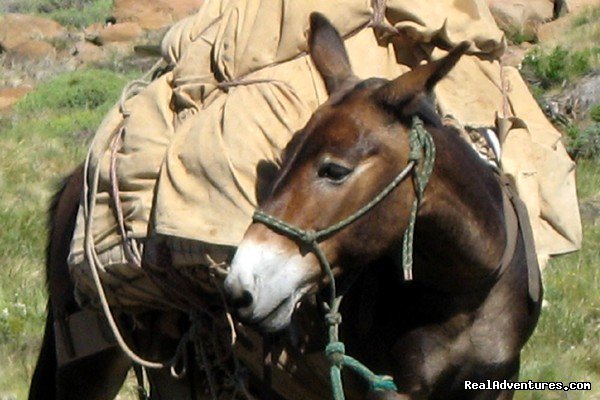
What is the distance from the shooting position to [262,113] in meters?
5.36

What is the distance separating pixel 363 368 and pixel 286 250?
646mm

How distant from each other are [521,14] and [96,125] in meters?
6.66

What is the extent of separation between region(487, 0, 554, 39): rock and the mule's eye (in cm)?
1511

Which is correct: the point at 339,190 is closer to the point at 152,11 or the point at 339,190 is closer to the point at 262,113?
the point at 262,113

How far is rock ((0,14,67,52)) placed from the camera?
26484mm

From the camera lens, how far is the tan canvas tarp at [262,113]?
5266 millimetres

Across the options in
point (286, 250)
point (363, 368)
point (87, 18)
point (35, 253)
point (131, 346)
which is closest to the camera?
point (286, 250)

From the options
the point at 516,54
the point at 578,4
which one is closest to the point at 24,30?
the point at 578,4

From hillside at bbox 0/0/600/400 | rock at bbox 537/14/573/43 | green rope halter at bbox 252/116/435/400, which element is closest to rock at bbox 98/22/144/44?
hillside at bbox 0/0/600/400

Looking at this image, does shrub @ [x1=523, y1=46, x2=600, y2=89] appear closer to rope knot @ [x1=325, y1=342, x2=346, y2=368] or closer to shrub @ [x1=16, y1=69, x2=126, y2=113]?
shrub @ [x1=16, y1=69, x2=126, y2=113]

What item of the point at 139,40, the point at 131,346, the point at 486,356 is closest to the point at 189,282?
the point at 131,346

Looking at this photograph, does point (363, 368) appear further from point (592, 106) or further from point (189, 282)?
point (592, 106)

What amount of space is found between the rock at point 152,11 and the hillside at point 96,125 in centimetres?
4

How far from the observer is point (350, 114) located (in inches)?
178
